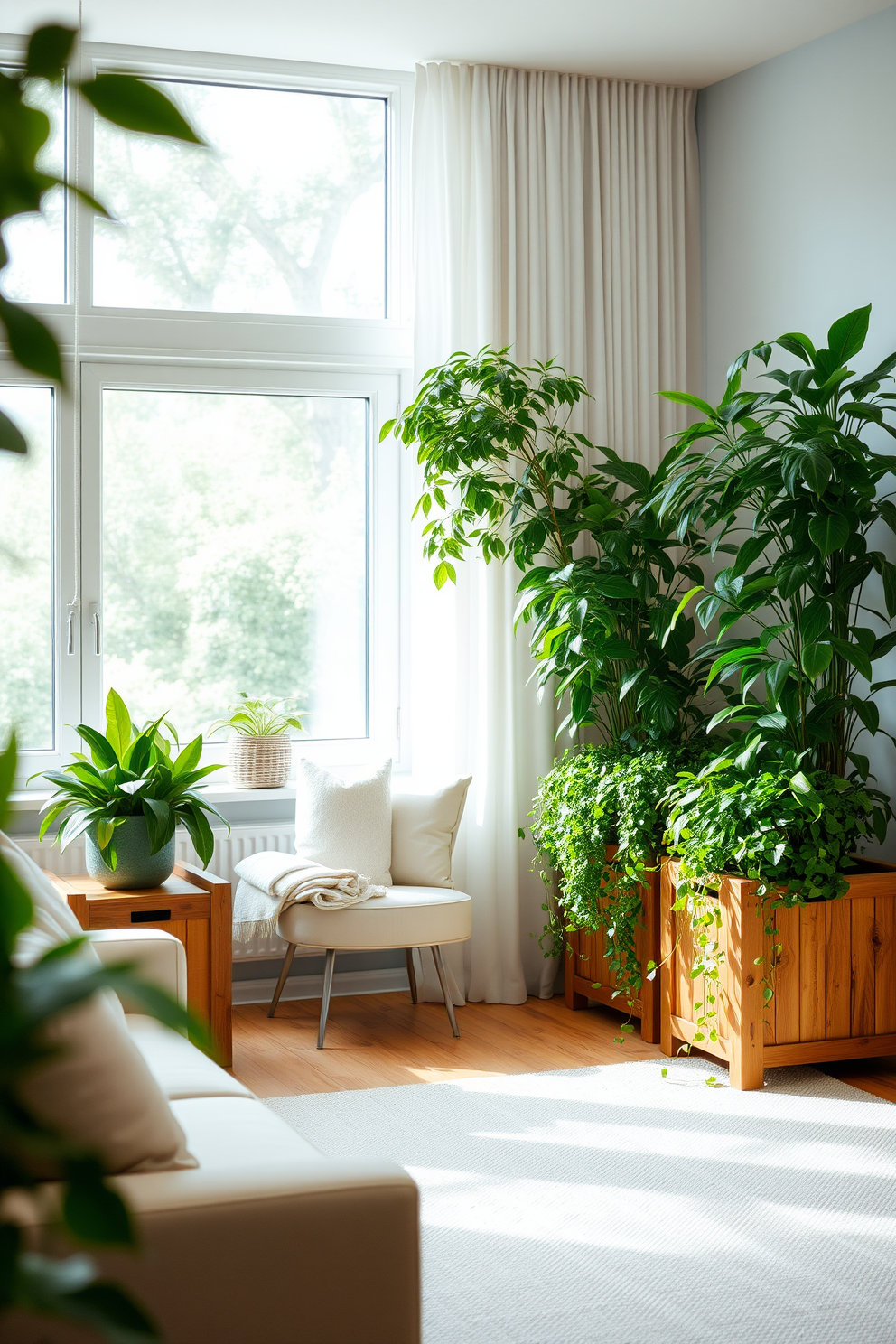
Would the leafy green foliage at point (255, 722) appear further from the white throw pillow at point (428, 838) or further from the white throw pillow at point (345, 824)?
the white throw pillow at point (428, 838)

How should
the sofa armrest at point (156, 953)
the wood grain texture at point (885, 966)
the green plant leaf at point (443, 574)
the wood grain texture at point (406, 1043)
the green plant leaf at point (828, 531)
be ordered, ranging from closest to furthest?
the sofa armrest at point (156, 953) < the green plant leaf at point (828, 531) < the wood grain texture at point (885, 966) < the wood grain texture at point (406, 1043) < the green plant leaf at point (443, 574)

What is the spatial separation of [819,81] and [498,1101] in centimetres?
324

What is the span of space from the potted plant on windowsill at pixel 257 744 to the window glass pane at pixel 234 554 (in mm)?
137

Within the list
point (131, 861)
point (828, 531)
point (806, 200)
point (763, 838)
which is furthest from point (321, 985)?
point (806, 200)

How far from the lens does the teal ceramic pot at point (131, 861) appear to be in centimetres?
359

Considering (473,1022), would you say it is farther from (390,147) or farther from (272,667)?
(390,147)

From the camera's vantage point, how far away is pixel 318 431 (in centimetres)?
459

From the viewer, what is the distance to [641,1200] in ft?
8.94

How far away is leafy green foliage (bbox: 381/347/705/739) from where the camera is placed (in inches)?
155

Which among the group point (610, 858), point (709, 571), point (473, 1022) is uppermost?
point (709, 571)

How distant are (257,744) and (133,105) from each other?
3998 mm

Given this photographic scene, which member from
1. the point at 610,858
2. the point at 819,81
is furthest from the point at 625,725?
the point at 819,81

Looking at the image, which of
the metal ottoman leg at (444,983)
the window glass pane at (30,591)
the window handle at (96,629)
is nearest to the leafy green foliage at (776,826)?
the metal ottoman leg at (444,983)

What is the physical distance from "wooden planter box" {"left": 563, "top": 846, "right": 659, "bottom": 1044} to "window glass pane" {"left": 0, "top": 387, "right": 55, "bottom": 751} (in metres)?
1.87
